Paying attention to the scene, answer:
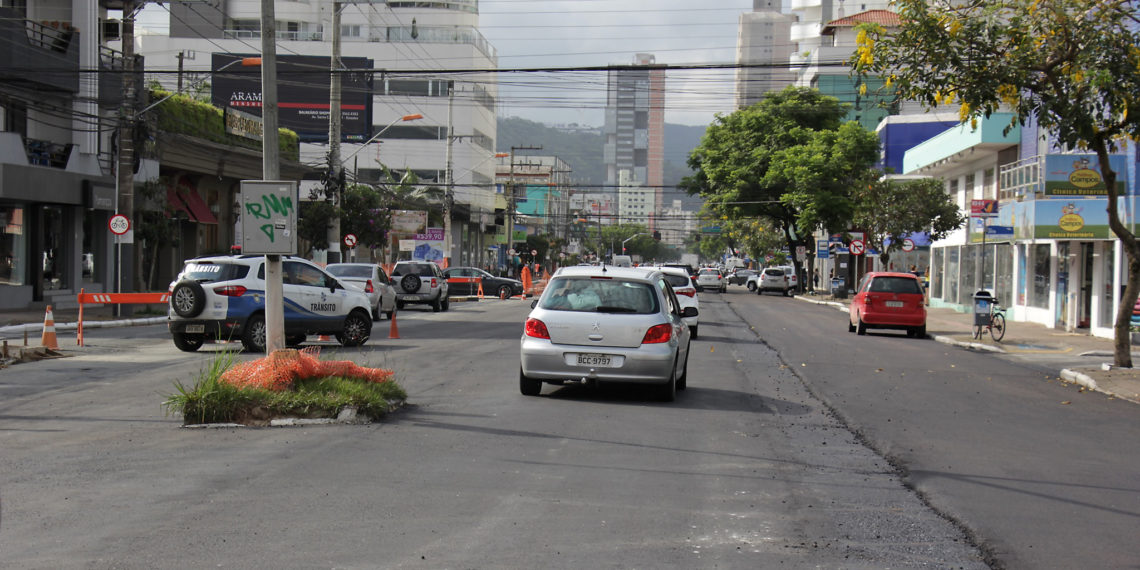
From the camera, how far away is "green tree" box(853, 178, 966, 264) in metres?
43.6

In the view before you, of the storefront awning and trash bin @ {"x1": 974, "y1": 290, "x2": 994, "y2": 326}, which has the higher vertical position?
the storefront awning

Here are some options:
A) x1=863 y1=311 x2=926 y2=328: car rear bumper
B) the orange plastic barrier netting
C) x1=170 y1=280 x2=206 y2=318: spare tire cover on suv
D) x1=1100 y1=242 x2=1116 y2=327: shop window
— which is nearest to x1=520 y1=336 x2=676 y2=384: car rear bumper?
the orange plastic barrier netting

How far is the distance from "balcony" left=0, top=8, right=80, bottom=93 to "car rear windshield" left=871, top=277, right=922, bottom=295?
22999 mm

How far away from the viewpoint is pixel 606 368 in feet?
40.7

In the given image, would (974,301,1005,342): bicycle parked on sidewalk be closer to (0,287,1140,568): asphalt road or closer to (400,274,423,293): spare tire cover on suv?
(0,287,1140,568): asphalt road

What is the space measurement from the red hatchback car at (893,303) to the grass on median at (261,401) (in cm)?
1921

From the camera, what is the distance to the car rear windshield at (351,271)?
1110 inches

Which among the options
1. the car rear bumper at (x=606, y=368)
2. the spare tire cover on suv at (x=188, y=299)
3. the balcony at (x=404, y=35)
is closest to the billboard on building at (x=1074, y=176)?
the car rear bumper at (x=606, y=368)

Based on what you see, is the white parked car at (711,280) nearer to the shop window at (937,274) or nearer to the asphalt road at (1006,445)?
the shop window at (937,274)

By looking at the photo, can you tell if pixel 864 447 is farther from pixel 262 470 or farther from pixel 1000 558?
pixel 262 470

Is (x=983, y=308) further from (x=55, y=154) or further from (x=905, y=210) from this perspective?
(x=55, y=154)

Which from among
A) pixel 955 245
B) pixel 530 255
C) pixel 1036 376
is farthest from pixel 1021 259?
pixel 530 255

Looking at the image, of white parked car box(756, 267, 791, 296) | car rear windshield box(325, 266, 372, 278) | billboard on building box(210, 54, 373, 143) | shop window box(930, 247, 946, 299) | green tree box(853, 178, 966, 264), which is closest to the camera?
car rear windshield box(325, 266, 372, 278)

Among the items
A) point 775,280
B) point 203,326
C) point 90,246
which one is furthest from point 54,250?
point 775,280
